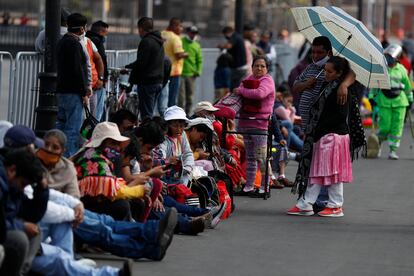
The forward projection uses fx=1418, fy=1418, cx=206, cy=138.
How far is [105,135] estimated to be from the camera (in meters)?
11.2

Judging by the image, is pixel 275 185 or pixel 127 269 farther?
pixel 275 185

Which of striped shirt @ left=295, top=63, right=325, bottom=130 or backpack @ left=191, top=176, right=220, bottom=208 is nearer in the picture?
backpack @ left=191, top=176, right=220, bottom=208

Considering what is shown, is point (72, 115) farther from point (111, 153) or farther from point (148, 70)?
point (111, 153)

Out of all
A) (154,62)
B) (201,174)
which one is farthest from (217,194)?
(154,62)

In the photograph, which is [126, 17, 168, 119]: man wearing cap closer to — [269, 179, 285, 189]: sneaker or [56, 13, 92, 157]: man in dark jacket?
[269, 179, 285, 189]: sneaker

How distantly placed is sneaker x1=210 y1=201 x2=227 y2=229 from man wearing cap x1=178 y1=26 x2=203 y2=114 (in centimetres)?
1145

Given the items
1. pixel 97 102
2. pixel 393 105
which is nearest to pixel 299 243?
pixel 97 102

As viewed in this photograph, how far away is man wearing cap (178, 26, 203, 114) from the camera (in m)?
24.8

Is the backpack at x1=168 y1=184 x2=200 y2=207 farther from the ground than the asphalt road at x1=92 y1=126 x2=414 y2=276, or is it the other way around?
the backpack at x1=168 y1=184 x2=200 y2=207

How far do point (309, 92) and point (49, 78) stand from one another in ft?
8.74

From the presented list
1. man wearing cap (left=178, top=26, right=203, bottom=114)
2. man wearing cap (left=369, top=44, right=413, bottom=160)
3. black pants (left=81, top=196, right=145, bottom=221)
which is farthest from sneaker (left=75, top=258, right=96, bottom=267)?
man wearing cap (left=178, top=26, right=203, bottom=114)

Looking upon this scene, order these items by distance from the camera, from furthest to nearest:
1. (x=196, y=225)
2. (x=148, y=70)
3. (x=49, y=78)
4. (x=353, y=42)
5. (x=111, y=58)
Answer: (x=111, y=58), (x=148, y=70), (x=353, y=42), (x=49, y=78), (x=196, y=225)

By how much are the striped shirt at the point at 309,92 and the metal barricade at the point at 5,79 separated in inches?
142

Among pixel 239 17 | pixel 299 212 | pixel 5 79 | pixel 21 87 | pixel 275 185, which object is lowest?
pixel 275 185
